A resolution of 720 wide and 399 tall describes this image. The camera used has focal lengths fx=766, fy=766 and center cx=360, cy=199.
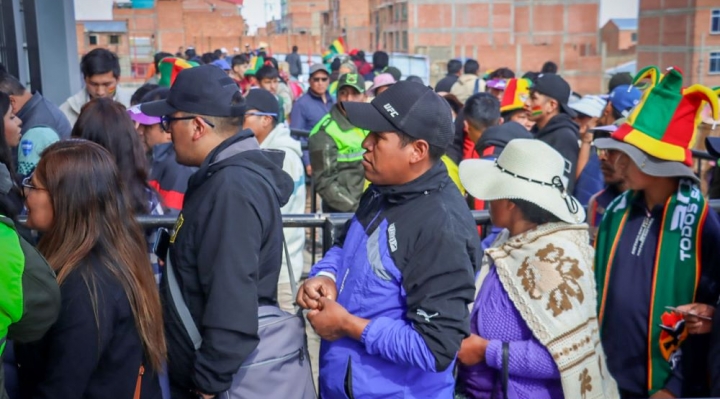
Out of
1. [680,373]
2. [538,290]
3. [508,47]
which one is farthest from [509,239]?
[508,47]

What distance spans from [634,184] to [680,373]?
0.84 meters

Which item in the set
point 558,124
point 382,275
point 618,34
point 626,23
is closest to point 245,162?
point 382,275

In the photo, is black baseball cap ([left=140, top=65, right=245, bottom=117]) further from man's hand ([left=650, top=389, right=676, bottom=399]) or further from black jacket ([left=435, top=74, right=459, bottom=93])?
black jacket ([left=435, top=74, right=459, bottom=93])

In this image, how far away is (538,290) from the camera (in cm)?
284

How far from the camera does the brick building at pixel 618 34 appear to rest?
7106 centimetres

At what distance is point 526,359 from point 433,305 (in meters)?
0.58

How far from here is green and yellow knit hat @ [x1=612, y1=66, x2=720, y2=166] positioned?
3.35m

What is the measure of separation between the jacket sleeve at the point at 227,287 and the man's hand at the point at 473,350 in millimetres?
808

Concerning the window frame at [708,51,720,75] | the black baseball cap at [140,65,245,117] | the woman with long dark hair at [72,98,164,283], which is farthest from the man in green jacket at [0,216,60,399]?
the window frame at [708,51,720,75]

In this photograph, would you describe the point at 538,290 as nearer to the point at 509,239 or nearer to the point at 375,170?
the point at 509,239

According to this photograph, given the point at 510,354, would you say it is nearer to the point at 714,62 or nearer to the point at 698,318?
the point at 698,318

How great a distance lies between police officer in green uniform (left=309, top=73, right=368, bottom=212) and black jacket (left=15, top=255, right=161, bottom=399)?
12.8ft

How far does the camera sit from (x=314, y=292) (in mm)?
2770

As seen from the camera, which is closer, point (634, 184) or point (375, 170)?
point (375, 170)
